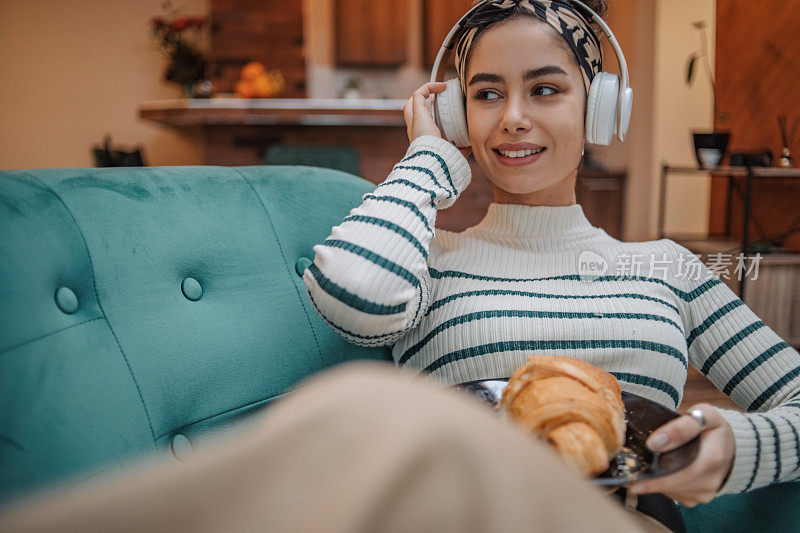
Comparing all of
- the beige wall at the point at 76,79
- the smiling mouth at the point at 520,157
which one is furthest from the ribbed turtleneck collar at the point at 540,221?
the beige wall at the point at 76,79

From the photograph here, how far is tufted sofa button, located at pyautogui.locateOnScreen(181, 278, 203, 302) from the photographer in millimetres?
863

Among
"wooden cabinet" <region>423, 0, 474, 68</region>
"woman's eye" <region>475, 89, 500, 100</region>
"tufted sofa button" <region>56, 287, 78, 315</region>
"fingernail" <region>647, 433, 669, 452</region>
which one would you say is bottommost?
"fingernail" <region>647, 433, 669, 452</region>

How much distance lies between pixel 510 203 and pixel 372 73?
522 centimetres

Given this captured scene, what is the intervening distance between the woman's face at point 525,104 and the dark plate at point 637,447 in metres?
0.39

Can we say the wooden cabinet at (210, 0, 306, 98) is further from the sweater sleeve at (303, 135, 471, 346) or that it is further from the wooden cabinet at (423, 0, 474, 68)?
the sweater sleeve at (303, 135, 471, 346)

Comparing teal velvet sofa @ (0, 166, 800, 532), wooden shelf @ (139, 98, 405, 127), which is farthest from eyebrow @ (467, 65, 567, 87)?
wooden shelf @ (139, 98, 405, 127)

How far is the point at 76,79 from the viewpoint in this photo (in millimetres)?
5809

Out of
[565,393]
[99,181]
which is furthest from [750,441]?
[99,181]

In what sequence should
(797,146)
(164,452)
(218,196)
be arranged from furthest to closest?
(797,146) < (218,196) < (164,452)

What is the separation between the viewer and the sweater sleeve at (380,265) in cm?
86

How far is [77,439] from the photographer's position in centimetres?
67

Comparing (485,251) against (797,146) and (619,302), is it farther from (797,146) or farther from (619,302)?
(797,146)

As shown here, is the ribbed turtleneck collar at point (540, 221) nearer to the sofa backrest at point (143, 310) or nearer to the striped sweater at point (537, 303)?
the striped sweater at point (537, 303)

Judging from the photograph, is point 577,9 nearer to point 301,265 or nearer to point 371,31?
point 301,265
